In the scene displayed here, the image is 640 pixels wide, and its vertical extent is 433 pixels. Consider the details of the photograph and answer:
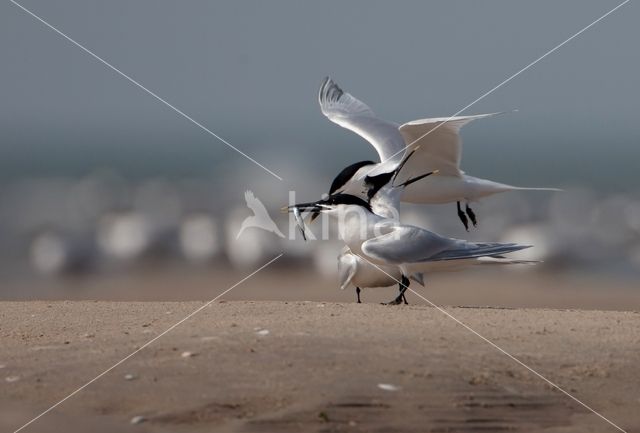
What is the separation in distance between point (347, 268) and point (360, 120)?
373 cm

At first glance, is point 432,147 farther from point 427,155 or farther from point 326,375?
point 326,375

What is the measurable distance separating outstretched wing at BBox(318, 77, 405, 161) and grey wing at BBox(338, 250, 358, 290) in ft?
7.45

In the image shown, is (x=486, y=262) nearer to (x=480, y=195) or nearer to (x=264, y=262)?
(x=480, y=195)

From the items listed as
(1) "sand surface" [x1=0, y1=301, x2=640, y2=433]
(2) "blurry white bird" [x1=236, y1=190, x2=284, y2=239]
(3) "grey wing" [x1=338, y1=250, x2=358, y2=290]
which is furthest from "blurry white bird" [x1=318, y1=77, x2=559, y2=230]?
(1) "sand surface" [x1=0, y1=301, x2=640, y2=433]

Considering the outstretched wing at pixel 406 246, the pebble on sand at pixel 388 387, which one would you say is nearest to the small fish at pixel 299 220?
the outstretched wing at pixel 406 246

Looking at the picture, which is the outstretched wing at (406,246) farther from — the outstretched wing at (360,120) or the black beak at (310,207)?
the outstretched wing at (360,120)

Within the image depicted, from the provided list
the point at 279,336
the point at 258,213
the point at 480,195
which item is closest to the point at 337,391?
the point at 279,336

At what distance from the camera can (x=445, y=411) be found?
19.2 feet

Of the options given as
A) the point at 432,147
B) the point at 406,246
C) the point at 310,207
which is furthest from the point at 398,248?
the point at 432,147

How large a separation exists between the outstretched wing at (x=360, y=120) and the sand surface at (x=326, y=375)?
12.9 feet

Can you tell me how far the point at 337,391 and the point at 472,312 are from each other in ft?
8.03

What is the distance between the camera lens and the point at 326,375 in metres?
6.19

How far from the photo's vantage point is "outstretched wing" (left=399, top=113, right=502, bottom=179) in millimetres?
11203

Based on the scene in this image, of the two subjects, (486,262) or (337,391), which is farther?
(486,262)
